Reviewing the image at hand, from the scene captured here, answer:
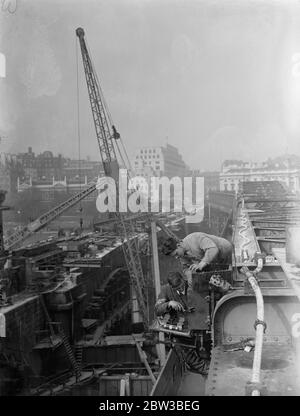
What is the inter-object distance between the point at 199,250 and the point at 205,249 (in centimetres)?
10

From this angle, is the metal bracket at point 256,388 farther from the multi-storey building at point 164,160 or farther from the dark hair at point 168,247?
the multi-storey building at point 164,160

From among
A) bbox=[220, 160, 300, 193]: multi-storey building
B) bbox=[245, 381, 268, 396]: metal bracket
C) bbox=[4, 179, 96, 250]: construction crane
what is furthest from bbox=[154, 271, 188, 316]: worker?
bbox=[220, 160, 300, 193]: multi-storey building

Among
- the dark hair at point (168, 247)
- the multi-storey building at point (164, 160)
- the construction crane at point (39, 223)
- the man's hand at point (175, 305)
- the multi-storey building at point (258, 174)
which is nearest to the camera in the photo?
the man's hand at point (175, 305)

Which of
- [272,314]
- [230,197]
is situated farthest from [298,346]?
[230,197]

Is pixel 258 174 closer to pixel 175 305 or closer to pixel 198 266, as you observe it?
pixel 198 266

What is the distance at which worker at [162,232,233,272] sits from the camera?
4922 millimetres

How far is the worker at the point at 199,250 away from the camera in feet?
16.1

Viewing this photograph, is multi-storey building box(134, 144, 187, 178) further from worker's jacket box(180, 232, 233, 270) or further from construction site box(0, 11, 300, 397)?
worker's jacket box(180, 232, 233, 270)

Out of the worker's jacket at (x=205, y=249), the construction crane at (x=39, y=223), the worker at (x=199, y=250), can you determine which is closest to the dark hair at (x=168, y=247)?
the worker at (x=199, y=250)

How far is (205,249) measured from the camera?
5004 millimetres

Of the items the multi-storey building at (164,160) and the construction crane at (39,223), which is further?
the construction crane at (39,223)

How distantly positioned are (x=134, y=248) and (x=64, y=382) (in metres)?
8.04

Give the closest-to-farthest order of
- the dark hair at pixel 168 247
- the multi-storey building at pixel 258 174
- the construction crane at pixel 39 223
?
1. the dark hair at pixel 168 247
2. the construction crane at pixel 39 223
3. the multi-storey building at pixel 258 174

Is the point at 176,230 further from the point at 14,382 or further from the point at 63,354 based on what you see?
the point at 14,382
